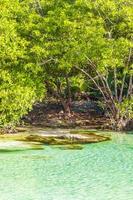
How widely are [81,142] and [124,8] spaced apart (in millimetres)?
9746

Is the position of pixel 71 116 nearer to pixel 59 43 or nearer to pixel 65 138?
pixel 59 43

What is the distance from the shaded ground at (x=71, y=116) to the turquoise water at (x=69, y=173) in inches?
351

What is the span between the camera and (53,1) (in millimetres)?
36438

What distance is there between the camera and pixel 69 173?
21.1m

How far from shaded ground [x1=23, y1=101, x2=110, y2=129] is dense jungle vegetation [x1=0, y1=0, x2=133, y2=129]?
7.02 feet

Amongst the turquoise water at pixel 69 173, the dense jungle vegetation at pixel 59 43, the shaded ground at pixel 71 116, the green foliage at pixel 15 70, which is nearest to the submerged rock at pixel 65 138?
the turquoise water at pixel 69 173

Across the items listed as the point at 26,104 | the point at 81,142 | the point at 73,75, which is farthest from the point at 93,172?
the point at 73,75

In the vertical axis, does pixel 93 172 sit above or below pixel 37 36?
below

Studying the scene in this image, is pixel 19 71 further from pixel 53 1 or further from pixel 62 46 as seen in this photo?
pixel 53 1

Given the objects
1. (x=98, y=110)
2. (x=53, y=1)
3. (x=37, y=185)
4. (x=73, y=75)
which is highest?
(x=53, y=1)

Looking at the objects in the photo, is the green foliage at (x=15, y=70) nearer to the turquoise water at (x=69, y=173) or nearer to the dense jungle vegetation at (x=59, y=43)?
the dense jungle vegetation at (x=59, y=43)

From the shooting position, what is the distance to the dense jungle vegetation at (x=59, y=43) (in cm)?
3203

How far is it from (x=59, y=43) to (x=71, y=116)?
7053 millimetres

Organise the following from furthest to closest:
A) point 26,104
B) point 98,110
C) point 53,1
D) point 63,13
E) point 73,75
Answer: point 98,110
point 73,75
point 53,1
point 63,13
point 26,104
